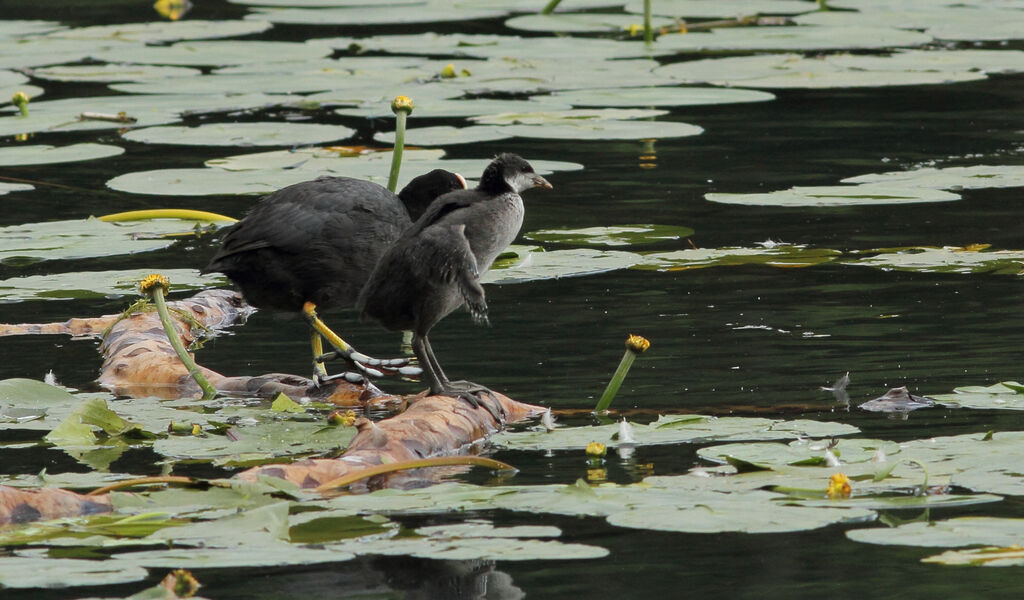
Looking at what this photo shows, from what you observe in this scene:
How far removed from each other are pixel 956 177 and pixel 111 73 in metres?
7.44

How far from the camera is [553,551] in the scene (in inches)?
133

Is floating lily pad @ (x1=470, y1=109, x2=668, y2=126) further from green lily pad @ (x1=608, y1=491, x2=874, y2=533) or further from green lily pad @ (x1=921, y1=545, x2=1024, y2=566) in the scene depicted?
green lily pad @ (x1=921, y1=545, x2=1024, y2=566)

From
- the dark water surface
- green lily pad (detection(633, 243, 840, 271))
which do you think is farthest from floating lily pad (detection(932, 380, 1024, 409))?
green lily pad (detection(633, 243, 840, 271))

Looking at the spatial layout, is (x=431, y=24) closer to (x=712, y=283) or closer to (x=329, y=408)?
(x=712, y=283)

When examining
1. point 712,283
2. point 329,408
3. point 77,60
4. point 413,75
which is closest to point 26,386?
point 329,408

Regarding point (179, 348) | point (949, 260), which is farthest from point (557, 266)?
point (179, 348)

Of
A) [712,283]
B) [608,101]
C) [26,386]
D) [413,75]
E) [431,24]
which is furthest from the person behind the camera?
[431,24]

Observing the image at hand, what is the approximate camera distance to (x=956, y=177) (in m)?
8.75

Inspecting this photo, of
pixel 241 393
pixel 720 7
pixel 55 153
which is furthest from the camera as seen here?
pixel 720 7

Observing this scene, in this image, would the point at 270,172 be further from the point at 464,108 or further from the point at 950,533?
the point at 950,533

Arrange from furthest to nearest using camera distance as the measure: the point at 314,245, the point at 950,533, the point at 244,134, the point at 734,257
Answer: the point at 244,134 < the point at 734,257 < the point at 314,245 < the point at 950,533

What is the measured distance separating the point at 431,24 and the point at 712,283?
34.4ft

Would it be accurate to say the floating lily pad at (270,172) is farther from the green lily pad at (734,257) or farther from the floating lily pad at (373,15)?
the floating lily pad at (373,15)

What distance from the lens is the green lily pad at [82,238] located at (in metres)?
7.61
